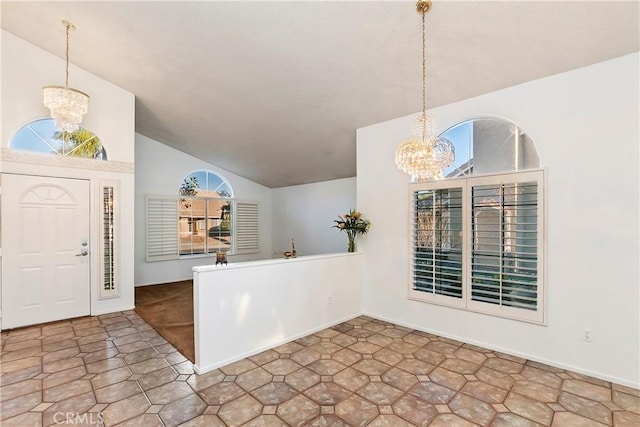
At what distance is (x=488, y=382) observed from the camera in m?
2.72

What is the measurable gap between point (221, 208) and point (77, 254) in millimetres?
3704

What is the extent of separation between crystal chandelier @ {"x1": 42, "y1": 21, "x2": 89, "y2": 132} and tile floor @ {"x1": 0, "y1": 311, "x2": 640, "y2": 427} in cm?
264

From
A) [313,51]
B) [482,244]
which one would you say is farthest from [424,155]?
[313,51]

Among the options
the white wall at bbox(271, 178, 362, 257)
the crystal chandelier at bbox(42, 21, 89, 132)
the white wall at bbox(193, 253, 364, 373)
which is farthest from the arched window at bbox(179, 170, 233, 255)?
the white wall at bbox(193, 253, 364, 373)

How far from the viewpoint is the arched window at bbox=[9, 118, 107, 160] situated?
13.6 ft

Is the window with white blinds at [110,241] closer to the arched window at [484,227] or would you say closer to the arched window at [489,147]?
the arched window at [484,227]

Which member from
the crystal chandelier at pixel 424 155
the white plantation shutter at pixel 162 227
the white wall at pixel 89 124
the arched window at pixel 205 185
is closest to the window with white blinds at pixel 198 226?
the white plantation shutter at pixel 162 227

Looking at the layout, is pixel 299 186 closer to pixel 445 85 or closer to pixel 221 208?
pixel 221 208

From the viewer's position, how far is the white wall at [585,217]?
2.66 meters

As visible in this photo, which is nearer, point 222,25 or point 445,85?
point 222,25

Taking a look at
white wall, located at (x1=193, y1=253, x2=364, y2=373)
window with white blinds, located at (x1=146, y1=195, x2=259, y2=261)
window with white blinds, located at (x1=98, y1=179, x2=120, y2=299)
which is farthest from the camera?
window with white blinds, located at (x1=146, y1=195, x2=259, y2=261)

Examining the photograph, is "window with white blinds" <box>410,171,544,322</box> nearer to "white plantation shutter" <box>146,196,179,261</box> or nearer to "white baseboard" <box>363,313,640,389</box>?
"white baseboard" <box>363,313,640,389</box>

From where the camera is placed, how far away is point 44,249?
4258 millimetres

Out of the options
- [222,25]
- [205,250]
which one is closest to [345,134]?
[222,25]
